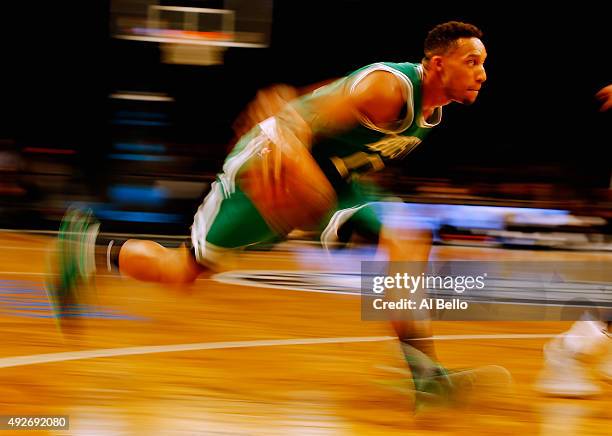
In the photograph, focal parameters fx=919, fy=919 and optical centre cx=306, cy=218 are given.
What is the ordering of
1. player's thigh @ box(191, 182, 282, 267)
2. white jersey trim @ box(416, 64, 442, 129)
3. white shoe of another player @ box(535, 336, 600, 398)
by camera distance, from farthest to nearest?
white shoe of another player @ box(535, 336, 600, 398) < player's thigh @ box(191, 182, 282, 267) < white jersey trim @ box(416, 64, 442, 129)

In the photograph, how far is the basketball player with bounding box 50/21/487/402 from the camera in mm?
3078

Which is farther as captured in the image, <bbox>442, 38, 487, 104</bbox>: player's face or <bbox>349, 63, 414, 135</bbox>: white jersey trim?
<bbox>442, 38, 487, 104</bbox>: player's face

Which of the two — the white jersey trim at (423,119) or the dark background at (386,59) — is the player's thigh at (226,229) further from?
the dark background at (386,59)

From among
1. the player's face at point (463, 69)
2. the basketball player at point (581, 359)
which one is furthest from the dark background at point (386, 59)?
the player's face at point (463, 69)

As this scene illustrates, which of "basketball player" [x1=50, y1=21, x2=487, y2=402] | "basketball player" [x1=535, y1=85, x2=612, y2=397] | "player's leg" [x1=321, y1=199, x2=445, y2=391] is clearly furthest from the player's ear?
"basketball player" [x1=535, y1=85, x2=612, y2=397]

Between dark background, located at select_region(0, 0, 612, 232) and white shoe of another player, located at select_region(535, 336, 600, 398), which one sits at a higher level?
dark background, located at select_region(0, 0, 612, 232)

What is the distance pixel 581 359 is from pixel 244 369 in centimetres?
134

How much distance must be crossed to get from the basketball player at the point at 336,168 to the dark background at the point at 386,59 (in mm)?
7918

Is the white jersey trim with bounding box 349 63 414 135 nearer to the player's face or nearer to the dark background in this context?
the player's face

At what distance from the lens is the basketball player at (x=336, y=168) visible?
308 cm

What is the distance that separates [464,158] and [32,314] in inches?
325

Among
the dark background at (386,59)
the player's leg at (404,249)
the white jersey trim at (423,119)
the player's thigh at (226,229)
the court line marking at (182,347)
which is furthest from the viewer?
the dark background at (386,59)

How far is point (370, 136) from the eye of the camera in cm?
320

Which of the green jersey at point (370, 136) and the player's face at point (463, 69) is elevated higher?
the player's face at point (463, 69)
